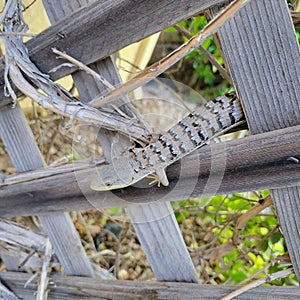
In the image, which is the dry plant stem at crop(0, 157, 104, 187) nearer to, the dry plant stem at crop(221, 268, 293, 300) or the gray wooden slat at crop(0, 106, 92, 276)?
the gray wooden slat at crop(0, 106, 92, 276)

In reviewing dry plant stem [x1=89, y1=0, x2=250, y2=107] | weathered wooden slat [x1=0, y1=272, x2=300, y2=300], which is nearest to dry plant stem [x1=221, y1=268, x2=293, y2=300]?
weathered wooden slat [x1=0, y1=272, x2=300, y2=300]

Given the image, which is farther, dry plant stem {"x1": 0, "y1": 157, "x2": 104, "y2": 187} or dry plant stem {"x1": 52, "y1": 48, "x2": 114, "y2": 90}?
dry plant stem {"x1": 0, "y1": 157, "x2": 104, "y2": 187}

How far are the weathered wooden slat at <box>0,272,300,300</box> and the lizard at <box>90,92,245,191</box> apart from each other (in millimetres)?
260

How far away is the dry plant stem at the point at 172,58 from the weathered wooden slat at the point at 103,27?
0.07 m

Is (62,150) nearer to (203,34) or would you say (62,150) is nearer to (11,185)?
(11,185)

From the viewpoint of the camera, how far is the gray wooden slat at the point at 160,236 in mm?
836

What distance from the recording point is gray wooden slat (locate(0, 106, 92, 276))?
0.99 meters

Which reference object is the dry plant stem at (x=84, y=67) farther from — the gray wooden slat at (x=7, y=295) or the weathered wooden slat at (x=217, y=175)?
the gray wooden slat at (x=7, y=295)

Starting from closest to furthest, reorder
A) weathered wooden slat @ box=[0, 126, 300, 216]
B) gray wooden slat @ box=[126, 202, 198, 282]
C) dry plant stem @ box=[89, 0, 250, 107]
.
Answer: dry plant stem @ box=[89, 0, 250, 107]
weathered wooden slat @ box=[0, 126, 300, 216]
gray wooden slat @ box=[126, 202, 198, 282]

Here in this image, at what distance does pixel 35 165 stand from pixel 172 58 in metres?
0.50

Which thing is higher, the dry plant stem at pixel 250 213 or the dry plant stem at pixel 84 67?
the dry plant stem at pixel 84 67

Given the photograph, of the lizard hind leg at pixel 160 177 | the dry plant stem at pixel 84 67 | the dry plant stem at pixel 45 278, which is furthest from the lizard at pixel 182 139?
the dry plant stem at pixel 45 278

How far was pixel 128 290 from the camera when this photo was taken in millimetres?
967

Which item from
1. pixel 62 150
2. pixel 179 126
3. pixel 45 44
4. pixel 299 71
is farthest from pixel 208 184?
pixel 62 150
